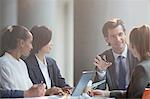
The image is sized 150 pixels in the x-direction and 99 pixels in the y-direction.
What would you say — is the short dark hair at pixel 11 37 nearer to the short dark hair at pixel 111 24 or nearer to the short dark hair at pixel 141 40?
the short dark hair at pixel 111 24

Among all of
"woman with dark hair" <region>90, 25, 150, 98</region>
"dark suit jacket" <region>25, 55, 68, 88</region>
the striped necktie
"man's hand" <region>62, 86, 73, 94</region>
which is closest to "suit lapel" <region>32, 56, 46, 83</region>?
"dark suit jacket" <region>25, 55, 68, 88</region>

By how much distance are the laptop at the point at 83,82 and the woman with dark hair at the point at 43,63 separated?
5 cm

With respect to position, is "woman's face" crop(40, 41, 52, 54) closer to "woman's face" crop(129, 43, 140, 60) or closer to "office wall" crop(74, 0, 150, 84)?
"office wall" crop(74, 0, 150, 84)

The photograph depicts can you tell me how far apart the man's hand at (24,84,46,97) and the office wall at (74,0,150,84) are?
0.54ft

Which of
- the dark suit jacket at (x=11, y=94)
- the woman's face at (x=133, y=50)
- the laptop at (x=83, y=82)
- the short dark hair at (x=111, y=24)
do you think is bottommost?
the dark suit jacket at (x=11, y=94)

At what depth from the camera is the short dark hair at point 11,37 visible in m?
1.89

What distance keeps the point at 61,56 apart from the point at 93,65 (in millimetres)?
157

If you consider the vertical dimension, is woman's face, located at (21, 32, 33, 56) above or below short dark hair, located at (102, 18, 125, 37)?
below

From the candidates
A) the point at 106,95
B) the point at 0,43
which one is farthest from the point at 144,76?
the point at 0,43

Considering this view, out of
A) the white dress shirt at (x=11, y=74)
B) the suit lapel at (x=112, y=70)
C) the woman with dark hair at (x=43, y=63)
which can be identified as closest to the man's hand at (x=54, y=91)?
the woman with dark hair at (x=43, y=63)

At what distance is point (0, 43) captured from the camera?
1902mm

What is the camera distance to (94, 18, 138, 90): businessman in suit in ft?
6.30

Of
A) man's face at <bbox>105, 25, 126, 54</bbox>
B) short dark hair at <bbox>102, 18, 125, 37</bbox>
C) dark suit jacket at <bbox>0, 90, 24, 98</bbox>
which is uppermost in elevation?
short dark hair at <bbox>102, 18, 125, 37</bbox>

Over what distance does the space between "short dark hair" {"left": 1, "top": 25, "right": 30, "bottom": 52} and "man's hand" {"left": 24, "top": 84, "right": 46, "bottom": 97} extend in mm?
Result: 208
